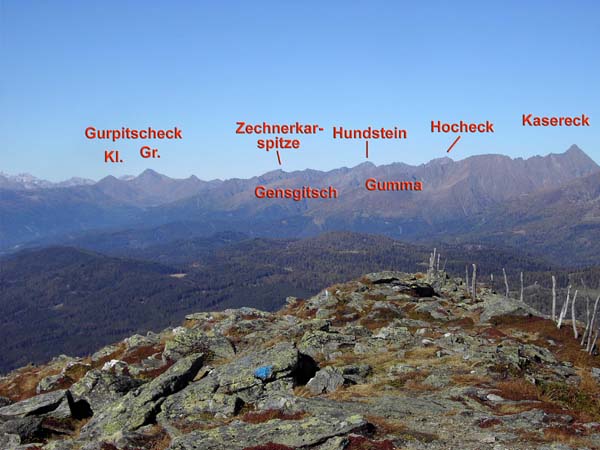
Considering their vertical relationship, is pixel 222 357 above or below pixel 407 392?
below

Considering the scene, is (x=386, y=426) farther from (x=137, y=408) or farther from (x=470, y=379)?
(x=137, y=408)

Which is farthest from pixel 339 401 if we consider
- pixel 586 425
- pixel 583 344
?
pixel 583 344

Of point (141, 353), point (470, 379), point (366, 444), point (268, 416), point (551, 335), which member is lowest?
point (141, 353)

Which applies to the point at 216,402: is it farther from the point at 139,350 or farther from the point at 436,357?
the point at 139,350

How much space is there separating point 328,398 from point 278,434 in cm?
651

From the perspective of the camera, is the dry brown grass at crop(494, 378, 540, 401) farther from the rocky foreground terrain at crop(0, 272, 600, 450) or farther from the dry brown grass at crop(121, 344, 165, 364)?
the dry brown grass at crop(121, 344, 165, 364)

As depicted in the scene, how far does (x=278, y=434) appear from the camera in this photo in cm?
2033

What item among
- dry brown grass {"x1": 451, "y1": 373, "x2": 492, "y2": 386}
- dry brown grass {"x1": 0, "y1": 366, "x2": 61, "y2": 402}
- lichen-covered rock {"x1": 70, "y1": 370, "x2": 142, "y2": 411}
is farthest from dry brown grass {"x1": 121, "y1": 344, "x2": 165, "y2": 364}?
dry brown grass {"x1": 451, "y1": 373, "x2": 492, "y2": 386}

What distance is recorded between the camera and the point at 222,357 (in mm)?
42125

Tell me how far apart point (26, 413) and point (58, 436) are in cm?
349

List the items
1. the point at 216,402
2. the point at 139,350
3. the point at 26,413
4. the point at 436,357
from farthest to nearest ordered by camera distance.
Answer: the point at 139,350, the point at 436,357, the point at 26,413, the point at 216,402

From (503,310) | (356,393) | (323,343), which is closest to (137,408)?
(356,393)

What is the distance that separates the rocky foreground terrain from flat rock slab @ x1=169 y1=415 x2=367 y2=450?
0.06 m

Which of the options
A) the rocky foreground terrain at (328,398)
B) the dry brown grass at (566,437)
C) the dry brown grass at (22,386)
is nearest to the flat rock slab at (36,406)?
the rocky foreground terrain at (328,398)
